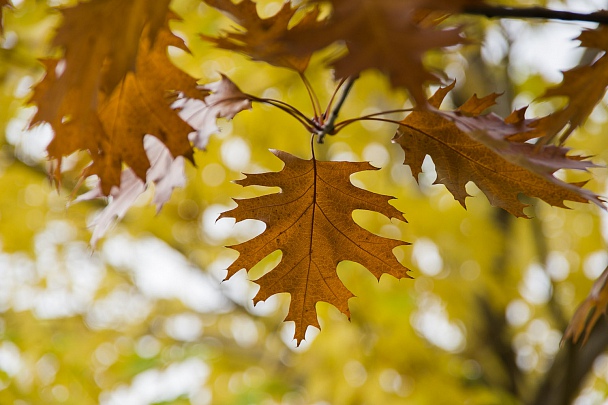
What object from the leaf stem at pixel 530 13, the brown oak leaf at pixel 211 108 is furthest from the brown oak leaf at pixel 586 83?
the brown oak leaf at pixel 211 108

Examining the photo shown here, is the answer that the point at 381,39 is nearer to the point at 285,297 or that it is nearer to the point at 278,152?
the point at 278,152

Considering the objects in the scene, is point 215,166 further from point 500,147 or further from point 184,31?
point 500,147

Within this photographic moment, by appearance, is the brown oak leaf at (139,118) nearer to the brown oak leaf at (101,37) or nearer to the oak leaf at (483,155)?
the brown oak leaf at (101,37)

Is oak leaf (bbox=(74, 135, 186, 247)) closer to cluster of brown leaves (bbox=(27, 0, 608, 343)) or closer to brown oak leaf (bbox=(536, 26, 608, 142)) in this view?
cluster of brown leaves (bbox=(27, 0, 608, 343))

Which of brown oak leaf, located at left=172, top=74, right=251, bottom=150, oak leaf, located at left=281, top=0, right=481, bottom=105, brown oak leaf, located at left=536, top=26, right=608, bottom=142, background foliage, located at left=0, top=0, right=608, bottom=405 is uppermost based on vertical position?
oak leaf, located at left=281, top=0, right=481, bottom=105

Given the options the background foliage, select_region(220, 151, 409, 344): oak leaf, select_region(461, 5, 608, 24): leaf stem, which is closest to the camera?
select_region(461, 5, 608, 24): leaf stem

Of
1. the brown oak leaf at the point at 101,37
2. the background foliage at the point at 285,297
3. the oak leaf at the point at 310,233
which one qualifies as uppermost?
the brown oak leaf at the point at 101,37

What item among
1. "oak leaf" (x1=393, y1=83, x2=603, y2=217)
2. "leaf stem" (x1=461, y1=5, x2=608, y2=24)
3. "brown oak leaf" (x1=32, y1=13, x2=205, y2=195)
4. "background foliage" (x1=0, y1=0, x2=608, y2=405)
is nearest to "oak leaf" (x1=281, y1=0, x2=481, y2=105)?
"leaf stem" (x1=461, y1=5, x2=608, y2=24)
